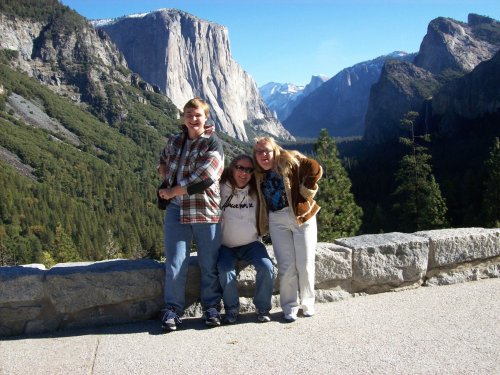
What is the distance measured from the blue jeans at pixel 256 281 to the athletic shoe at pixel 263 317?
33 millimetres

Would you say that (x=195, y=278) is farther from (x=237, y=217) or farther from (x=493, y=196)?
(x=493, y=196)

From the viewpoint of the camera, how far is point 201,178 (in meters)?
4.71

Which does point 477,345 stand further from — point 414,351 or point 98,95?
point 98,95

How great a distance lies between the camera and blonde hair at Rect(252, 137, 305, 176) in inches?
197

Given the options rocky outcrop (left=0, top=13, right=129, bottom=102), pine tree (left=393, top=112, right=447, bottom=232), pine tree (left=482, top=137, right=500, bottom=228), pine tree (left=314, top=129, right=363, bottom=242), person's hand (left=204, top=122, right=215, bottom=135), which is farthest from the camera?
rocky outcrop (left=0, top=13, right=129, bottom=102)

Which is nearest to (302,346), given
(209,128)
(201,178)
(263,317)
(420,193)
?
(263,317)

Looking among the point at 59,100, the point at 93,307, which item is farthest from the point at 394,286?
the point at 59,100

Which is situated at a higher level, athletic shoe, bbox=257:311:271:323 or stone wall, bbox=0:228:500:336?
stone wall, bbox=0:228:500:336

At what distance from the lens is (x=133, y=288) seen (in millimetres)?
5043

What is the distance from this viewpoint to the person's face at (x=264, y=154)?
16.5ft

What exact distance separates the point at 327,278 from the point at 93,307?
2.71m

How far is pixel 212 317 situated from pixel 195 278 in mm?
636

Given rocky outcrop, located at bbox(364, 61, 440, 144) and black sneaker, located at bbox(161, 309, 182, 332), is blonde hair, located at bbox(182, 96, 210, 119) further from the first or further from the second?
rocky outcrop, located at bbox(364, 61, 440, 144)

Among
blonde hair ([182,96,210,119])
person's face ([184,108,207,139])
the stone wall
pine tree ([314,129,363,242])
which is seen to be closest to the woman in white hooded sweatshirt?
the stone wall
